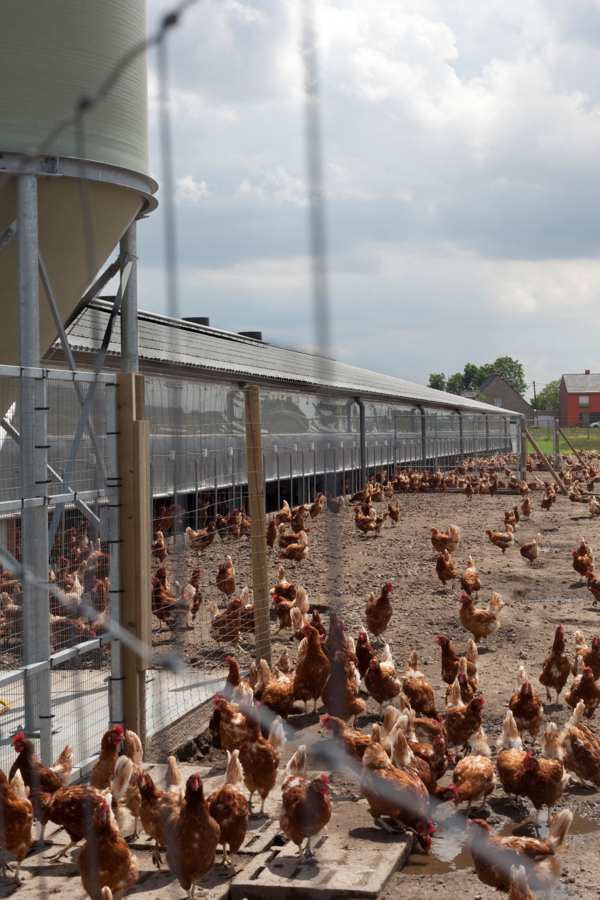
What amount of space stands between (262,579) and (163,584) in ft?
6.86

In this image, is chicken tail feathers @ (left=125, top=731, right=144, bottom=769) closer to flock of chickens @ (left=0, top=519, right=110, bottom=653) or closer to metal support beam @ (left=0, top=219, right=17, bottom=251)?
flock of chickens @ (left=0, top=519, right=110, bottom=653)

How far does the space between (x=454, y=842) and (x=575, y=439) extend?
50.3m

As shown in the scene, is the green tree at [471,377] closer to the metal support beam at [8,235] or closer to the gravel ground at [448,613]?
the gravel ground at [448,613]

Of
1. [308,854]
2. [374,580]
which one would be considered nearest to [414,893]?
[308,854]

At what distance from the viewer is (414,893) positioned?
130 inches

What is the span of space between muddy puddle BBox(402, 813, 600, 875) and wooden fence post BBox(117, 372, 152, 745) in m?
1.57

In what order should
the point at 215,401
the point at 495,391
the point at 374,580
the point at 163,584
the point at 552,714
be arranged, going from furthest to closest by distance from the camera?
the point at 495,391 < the point at 215,401 < the point at 374,580 < the point at 163,584 < the point at 552,714

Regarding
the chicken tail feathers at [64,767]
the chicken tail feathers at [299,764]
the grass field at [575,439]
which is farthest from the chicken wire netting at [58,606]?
the grass field at [575,439]

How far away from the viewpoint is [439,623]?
26.9 ft

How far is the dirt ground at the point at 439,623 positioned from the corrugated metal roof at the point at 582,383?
65.2 meters

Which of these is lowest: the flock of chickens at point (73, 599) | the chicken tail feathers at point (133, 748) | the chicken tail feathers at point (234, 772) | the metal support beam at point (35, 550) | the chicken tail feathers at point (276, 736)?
the chicken tail feathers at point (276, 736)

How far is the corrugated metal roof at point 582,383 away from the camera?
260 feet

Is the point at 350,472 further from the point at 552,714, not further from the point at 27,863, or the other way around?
the point at 27,863

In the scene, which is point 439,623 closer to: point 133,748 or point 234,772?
point 234,772
